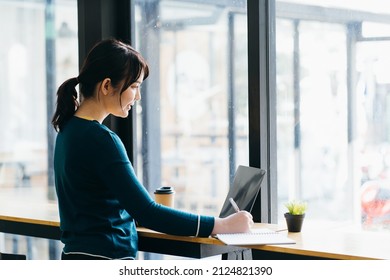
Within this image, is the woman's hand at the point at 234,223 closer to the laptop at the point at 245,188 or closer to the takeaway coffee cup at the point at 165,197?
the laptop at the point at 245,188

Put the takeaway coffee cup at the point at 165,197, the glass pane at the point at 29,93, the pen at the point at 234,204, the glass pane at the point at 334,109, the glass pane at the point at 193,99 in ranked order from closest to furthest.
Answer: the pen at the point at 234,204
the glass pane at the point at 334,109
the takeaway coffee cup at the point at 165,197
the glass pane at the point at 193,99
the glass pane at the point at 29,93

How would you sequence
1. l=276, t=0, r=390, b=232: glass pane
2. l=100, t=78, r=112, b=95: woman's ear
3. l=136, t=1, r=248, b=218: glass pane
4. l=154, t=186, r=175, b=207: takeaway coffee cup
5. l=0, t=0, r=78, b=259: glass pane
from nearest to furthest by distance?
l=100, t=78, r=112, b=95: woman's ear → l=276, t=0, r=390, b=232: glass pane → l=154, t=186, r=175, b=207: takeaway coffee cup → l=136, t=1, r=248, b=218: glass pane → l=0, t=0, r=78, b=259: glass pane

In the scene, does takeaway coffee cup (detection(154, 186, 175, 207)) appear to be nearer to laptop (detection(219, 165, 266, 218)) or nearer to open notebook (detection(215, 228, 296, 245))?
laptop (detection(219, 165, 266, 218))

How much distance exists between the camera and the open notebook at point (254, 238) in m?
2.51

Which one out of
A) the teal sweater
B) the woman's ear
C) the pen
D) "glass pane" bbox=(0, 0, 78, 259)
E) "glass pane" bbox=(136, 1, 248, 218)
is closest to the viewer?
the teal sweater

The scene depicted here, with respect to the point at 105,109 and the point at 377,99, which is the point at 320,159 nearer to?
the point at 377,99

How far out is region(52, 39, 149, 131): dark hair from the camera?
2.51m

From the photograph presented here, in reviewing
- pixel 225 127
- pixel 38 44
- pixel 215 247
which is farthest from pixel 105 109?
pixel 38 44

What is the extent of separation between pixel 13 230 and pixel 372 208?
1.65m

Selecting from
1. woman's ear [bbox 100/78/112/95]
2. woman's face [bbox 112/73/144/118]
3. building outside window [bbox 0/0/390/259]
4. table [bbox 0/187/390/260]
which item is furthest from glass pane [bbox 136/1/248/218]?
woman's ear [bbox 100/78/112/95]

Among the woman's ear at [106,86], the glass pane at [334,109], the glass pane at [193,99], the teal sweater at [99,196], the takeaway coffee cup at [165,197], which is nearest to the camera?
the teal sweater at [99,196]

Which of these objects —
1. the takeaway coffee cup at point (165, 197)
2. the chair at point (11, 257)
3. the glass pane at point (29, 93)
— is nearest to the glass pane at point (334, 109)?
the takeaway coffee cup at point (165, 197)

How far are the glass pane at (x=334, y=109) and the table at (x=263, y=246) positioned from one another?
0.14m

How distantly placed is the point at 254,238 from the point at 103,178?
0.60 m
